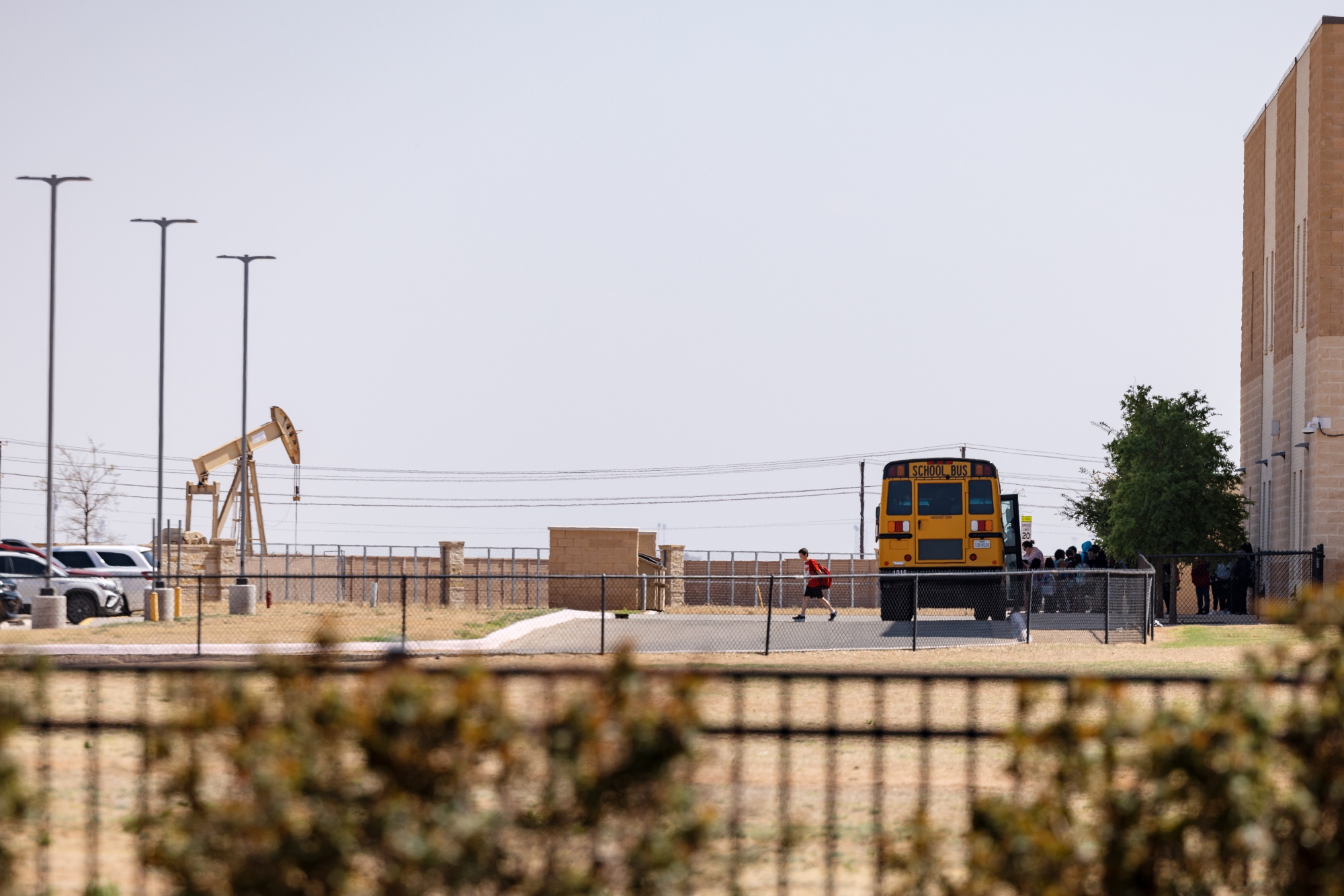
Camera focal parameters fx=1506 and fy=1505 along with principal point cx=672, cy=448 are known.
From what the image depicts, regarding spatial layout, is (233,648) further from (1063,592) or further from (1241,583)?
(1241,583)

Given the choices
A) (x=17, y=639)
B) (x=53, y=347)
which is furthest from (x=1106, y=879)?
(x=53, y=347)

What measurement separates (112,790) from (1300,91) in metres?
35.0

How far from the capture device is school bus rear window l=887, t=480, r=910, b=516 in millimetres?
32281

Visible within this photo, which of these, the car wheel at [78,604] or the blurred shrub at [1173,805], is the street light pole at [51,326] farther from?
the blurred shrub at [1173,805]

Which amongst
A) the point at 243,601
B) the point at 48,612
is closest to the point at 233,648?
the point at 48,612

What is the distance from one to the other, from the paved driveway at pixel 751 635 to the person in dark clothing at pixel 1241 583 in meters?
7.91

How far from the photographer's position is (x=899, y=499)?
106 feet

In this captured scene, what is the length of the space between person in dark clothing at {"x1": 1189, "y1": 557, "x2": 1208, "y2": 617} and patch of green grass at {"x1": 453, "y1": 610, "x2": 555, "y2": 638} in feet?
49.5

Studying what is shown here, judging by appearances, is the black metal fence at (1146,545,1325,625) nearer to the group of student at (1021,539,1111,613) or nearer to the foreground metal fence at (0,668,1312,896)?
the group of student at (1021,539,1111,613)

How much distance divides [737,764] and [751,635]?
69.5 feet

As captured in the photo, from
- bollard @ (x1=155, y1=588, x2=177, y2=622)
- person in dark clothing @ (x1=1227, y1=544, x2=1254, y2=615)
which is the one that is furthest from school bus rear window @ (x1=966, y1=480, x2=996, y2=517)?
bollard @ (x1=155, y1=588, x2=177, y2=622)

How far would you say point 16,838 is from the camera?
26.9ft

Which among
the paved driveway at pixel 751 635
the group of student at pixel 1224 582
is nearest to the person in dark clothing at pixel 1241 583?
the group of student at pixel 1224 582

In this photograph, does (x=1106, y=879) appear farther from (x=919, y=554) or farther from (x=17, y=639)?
(x=919, y=554)
